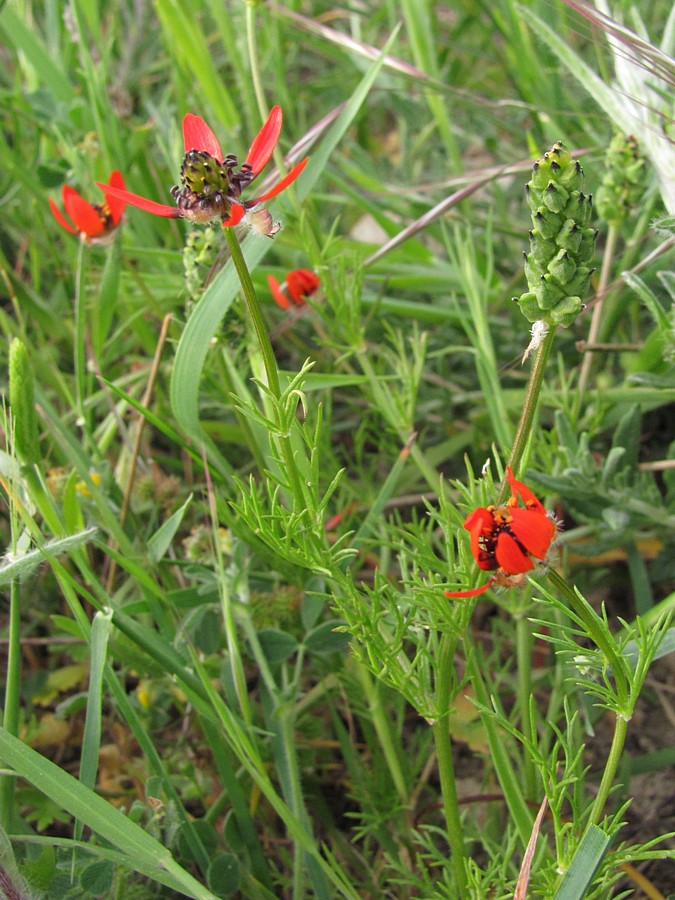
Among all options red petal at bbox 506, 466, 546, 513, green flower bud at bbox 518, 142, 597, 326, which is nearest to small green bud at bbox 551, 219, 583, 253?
green flower bud at bbox 518, 142, 597, 326

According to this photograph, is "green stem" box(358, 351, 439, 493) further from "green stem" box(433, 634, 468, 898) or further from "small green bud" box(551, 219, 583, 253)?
"small green bud" box(551, 219, 583, 253)

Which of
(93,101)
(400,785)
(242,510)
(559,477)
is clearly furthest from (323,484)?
(93,101)

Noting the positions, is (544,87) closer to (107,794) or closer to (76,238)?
(76,238)

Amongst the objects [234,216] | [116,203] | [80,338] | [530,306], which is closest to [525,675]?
[530,306]

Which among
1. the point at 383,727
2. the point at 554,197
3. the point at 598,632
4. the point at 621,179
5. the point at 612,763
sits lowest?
the point at 383,727

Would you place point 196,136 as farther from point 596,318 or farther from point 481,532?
point 596,318

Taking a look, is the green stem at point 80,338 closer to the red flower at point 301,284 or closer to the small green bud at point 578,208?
the red flower at point 301,284
